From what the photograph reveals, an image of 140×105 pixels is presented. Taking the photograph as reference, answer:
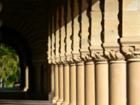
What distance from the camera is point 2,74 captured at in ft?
343

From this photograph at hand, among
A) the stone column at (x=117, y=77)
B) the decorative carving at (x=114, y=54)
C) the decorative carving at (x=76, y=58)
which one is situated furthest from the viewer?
the decorative carving at (x=76, y=58)

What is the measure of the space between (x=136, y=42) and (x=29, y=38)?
47.1 m

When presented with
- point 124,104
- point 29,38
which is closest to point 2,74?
point 29,38

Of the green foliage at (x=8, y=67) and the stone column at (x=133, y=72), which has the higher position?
the green foliage at (x=8, y=67)

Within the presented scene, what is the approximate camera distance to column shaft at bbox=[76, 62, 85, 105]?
95.9 feet

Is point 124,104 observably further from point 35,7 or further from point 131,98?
point 35,7

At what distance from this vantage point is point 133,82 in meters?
16.5

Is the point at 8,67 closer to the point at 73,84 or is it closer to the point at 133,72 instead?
the point at 73,84

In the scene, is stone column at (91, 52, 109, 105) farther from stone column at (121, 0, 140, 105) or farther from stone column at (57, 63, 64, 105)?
stone column at (57, 63, 64, 105)

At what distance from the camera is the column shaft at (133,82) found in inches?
639

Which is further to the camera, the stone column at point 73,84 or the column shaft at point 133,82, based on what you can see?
the stone column at point 73,84

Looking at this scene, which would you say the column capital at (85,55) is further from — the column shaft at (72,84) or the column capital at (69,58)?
the column shaft at (72,84)

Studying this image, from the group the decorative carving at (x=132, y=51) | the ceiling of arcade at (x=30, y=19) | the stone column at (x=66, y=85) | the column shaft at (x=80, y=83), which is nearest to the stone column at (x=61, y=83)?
the stone column at (x=66, y=85)

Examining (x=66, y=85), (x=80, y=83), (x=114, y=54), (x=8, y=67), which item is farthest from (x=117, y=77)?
(x=8, y=67)
